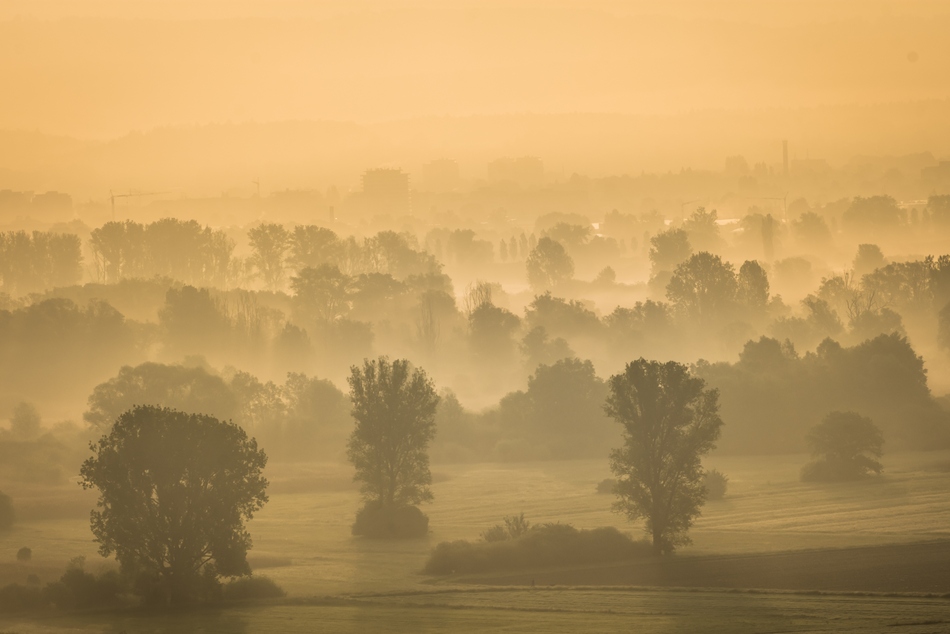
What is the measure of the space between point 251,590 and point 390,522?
16.4 m

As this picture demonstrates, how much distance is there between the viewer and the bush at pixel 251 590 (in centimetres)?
5562

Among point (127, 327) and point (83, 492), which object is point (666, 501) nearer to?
point (83, 492)

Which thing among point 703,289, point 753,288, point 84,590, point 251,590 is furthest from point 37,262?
point 251,590

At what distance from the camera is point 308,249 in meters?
182

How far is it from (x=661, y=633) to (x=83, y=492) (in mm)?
47729

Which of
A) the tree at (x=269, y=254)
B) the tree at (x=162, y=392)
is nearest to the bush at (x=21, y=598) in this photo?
the tree at (x=162, y=392)

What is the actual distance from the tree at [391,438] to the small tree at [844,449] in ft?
84.8

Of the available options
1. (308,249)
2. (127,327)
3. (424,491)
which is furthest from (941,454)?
(308,249)

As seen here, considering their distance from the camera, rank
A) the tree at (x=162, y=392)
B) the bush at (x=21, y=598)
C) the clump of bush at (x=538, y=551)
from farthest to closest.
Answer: the tree at (x=162, y=392) → the clump of bush at (x=538, y=551) → the bush at (x=21, y=598)

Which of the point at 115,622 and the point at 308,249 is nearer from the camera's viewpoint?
the point at 115,622

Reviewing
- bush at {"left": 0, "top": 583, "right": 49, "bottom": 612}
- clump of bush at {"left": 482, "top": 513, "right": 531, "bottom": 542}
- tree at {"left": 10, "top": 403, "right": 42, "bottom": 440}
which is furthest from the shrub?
tree at {"left": 10, "top": 403, "right": 42, "bottom": 440}

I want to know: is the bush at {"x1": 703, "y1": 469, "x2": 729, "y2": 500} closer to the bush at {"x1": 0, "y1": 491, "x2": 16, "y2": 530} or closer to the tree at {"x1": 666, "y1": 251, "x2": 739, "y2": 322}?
the bush at {"x1": 0, "y1": 491, "x2": 16, "y2": 530}

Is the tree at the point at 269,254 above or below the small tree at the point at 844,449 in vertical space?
above

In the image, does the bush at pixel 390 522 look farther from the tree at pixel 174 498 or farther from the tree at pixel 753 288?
the tree at pixel 753 288
